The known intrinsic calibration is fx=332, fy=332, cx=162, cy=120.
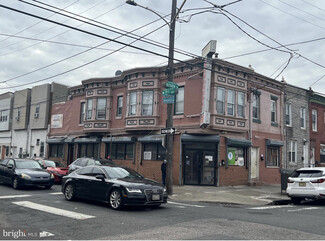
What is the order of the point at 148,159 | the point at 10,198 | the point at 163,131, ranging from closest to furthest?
the point at 10,198
the point at 163,131
the point at 148,159

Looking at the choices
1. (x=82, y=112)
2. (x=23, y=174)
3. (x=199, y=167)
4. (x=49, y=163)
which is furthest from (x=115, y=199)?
(x=82, y=112)

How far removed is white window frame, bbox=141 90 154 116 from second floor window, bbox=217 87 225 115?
464 cm

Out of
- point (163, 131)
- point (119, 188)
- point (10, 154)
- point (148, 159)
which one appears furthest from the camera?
point (10, 154)

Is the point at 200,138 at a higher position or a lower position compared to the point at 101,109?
lower

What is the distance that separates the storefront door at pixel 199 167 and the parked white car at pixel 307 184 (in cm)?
659

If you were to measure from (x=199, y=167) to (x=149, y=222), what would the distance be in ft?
39.6

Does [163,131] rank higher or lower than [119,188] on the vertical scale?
higher

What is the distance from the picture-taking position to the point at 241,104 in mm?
21531

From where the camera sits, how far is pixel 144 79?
74.7 ft

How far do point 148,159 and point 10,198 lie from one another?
11323 mm

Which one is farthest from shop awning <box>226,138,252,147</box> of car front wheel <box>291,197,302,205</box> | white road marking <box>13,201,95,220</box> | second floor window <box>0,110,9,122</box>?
second floor window <box>0,110,9,122</box>

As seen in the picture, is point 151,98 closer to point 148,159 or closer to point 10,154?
point 148,159

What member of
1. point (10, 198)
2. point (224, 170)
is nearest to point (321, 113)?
point (224, 170)

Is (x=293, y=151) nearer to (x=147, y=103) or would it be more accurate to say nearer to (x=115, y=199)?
(x=147, y=103)
